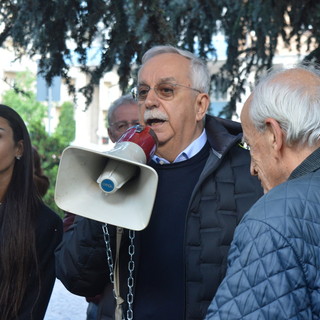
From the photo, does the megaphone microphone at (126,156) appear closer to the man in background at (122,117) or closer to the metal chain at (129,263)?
the metal chain at (129,263)

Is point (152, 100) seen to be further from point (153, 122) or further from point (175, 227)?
point (175, 227)

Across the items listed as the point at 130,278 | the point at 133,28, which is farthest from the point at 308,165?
the point at 133,28

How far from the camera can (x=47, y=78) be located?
4875 millimetres

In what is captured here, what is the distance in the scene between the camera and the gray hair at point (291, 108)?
1817 mm

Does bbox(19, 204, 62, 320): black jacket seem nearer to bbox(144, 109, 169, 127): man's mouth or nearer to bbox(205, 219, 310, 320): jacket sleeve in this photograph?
bbox(144, 109, 169, 127): man's mouth

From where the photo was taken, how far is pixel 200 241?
8.57 feet

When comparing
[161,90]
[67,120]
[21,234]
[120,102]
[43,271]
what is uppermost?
[161,90]

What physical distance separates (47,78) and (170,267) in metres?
2.59

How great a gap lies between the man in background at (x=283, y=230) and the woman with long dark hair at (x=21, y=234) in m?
1.57

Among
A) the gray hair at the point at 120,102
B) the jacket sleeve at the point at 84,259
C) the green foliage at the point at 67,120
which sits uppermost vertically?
the gray hair at the point at 120,102

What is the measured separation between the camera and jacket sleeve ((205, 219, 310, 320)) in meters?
1.63

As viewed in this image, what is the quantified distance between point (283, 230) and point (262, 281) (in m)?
0.13

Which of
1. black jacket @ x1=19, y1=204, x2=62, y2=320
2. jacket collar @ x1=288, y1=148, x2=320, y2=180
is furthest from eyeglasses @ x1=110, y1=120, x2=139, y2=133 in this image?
jacket collar @ x1=288, y1=148, x2=320, y2=180

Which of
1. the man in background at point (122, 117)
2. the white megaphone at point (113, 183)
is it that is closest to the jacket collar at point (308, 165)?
the white megaphone at point (113, 183)
